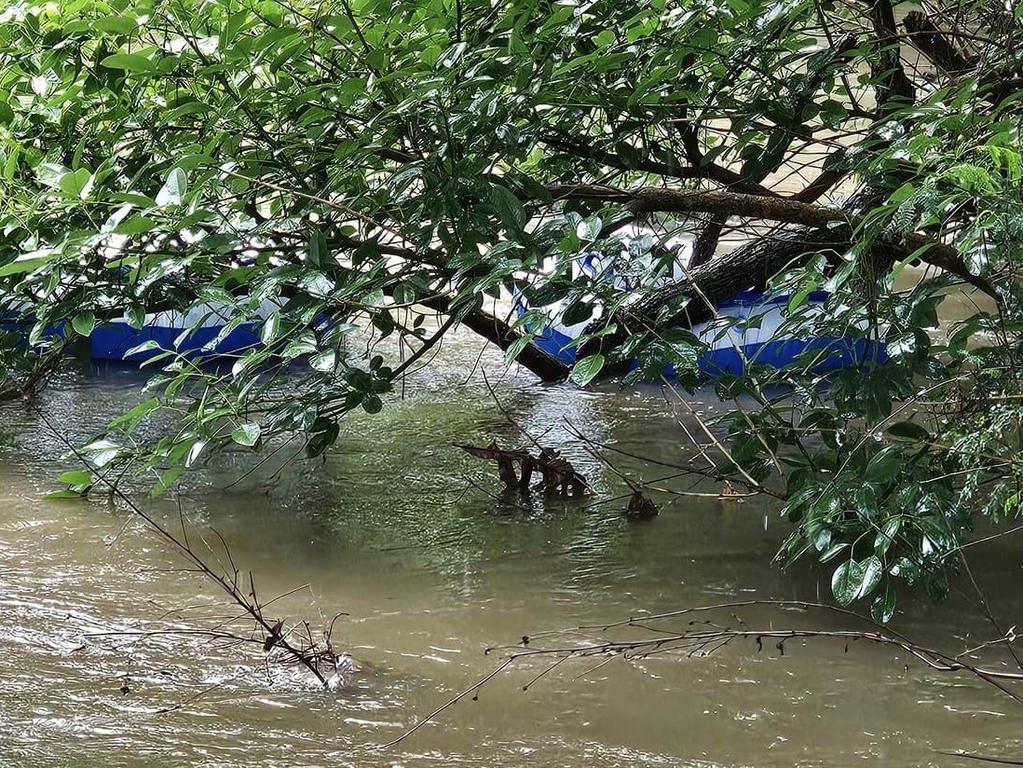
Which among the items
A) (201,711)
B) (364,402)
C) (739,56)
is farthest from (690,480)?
(201,711)

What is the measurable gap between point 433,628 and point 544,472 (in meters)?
1.28

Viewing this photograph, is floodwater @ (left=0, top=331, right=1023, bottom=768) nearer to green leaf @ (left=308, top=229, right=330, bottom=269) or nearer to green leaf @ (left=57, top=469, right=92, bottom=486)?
green leaf @ (left=57, top=469, right=92, bottom=486)

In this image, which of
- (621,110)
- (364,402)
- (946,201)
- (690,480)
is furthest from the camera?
(690,480)

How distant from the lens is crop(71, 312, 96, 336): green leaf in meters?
3.54

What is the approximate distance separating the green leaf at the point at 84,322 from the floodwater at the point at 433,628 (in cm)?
96

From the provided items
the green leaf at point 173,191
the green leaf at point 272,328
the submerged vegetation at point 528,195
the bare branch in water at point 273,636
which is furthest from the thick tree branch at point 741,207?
the bare branch in water at point 273,636

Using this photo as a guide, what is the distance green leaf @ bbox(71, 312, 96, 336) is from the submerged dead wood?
1.91 metres

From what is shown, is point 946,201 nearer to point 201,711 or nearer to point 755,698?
point 755,698

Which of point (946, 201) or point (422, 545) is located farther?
point (422, 545)

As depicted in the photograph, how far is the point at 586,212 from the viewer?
12.1ft

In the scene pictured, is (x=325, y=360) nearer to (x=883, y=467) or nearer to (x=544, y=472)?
(x=883, y=467)

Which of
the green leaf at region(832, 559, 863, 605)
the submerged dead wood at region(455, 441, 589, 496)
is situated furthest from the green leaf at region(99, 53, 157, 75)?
the submerged dead wood at region(455, 441, 589, 496)

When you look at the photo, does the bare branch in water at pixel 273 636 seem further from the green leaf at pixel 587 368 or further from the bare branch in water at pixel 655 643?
the green leaf at pixel 587 368

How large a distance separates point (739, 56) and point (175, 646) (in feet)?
8.00
